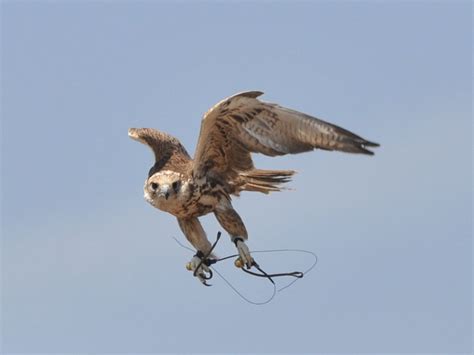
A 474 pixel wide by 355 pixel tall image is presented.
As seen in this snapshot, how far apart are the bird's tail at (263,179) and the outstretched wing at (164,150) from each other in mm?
667

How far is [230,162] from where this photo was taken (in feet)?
Answer: 54.3

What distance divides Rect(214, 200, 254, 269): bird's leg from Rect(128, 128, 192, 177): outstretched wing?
62cm

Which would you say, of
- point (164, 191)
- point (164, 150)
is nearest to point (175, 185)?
point (164, 191)

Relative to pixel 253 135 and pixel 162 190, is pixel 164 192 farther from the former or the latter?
pixel 253 135

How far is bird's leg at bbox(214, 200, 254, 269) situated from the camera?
16172mm

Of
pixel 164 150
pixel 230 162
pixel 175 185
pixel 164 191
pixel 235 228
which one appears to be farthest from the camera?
pixel 164 150

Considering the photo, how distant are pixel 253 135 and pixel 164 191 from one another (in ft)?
3.65

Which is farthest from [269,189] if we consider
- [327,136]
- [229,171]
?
[327,136]

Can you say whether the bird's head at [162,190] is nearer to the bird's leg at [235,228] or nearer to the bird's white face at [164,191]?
the bird's white face at [164,191]

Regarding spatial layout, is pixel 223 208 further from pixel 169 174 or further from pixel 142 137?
pixel 142 137

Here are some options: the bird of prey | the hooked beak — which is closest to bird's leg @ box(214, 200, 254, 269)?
the bird of prey

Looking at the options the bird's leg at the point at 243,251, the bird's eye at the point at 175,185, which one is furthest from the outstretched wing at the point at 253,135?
the bird's leg at the point at 243,251

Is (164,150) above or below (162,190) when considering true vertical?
above

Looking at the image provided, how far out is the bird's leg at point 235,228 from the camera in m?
16.2
